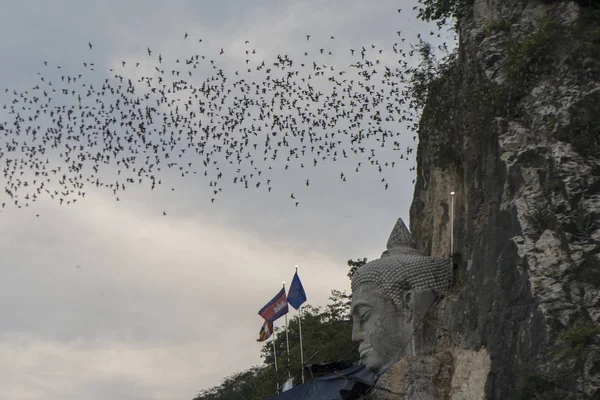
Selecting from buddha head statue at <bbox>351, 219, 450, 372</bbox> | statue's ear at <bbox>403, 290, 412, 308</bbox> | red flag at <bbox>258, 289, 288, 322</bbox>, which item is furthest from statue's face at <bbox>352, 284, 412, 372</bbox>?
red flag at <bbox>258, 289, 288, 322</bbox>

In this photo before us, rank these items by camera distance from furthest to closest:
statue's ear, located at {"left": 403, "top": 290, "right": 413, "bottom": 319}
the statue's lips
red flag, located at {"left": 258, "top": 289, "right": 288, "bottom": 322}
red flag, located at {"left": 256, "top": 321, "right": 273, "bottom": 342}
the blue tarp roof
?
red flag, located at {"left": 256, "top": 321, "right": 273, "bottom": 342} < red flag, located at {"left": 258, "top": 289, "right": 288, "bottom": 322} < the statue's lips < statue's ear, located at {"left": 403, "top": 290, "right": 413, "bottom": 319} < the blue tarp roof

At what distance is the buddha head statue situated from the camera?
16.8 meters

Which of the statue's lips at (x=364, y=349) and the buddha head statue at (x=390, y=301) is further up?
the buddha head statue at (x=390, y=301)

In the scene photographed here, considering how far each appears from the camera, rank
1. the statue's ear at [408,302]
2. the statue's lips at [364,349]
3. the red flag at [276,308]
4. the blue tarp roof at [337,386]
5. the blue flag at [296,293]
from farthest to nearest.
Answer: the red flag at [276,308] → the blue flag at [296,293] → the statue's lips at [364,349] → the statue's ear at [408,302] → the blue tarp roof at [337,386]

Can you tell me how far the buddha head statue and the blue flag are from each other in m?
8.49

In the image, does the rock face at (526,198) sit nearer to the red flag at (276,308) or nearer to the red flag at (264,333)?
the red flag at (276,308)

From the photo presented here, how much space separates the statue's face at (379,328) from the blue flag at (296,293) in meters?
8.59

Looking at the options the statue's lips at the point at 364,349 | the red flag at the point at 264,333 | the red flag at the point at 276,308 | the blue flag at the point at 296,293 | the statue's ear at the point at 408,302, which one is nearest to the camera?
the statue's ear at the point at 408,302

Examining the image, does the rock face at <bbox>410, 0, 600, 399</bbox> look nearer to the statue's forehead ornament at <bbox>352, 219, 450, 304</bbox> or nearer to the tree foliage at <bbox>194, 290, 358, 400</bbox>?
the statue's forehead ornament at <bbox>352, 219, 450, 304</bbox>

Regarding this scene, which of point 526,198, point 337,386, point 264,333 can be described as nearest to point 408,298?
point 526,198

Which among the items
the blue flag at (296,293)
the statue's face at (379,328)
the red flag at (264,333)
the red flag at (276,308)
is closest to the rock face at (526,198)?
the statue's face at (379,328)

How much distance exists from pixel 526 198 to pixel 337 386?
7.44 meters

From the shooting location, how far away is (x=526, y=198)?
14008mm

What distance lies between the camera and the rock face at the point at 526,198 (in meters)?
12.5
